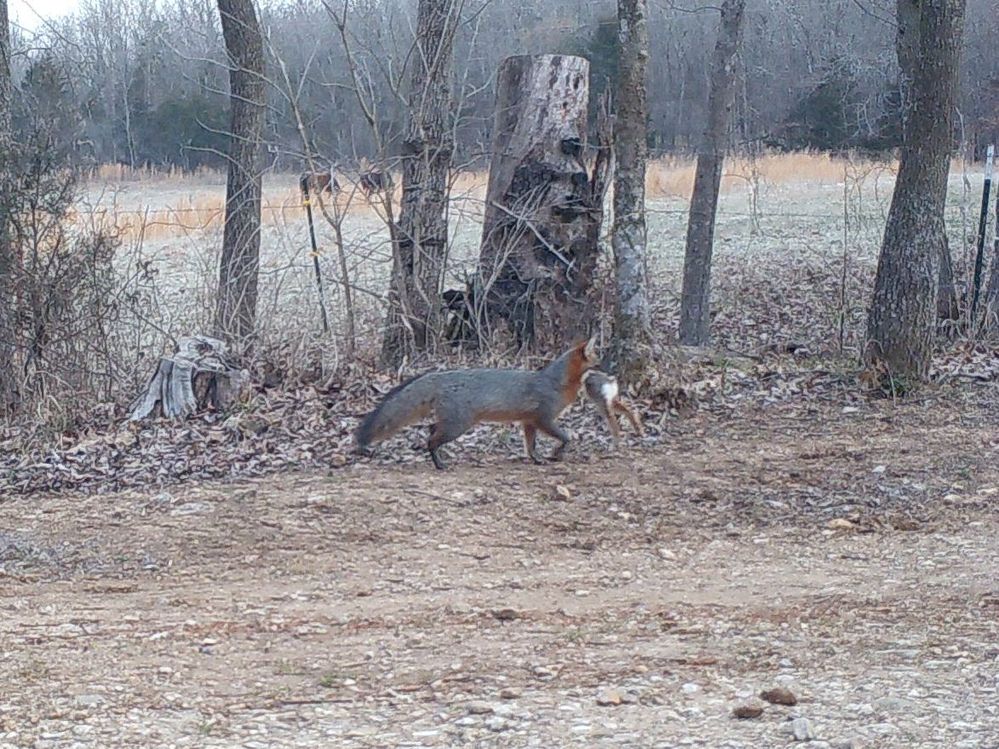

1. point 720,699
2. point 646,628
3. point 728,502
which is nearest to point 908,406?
point 728,502

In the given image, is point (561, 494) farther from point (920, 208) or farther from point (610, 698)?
point (920, 208)

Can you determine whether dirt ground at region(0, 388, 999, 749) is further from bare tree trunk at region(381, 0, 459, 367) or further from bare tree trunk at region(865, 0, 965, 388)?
bare tree trunk at region(381, 0, 459, 367)

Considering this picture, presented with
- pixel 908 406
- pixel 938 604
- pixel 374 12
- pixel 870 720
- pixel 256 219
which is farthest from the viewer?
pixel 256 219

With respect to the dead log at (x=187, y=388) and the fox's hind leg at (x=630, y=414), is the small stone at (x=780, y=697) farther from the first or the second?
the dead log at (x=187, y=388)

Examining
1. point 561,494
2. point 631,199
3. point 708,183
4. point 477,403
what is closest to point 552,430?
point 477,403

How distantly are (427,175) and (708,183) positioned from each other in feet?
12.5

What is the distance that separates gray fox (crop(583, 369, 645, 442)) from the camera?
848cm

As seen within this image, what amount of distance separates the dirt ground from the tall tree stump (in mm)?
2809

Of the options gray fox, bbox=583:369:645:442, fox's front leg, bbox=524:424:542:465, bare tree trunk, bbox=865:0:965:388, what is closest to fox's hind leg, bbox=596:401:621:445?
gray fox, bbox=583:369:645:442

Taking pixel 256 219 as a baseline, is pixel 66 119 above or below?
above

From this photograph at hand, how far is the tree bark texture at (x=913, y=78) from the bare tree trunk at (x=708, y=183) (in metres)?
2.30

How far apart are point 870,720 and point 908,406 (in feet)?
18.0

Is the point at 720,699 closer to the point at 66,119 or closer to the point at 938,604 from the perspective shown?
the point at 938,604

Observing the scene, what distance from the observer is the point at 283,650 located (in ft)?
17.9
